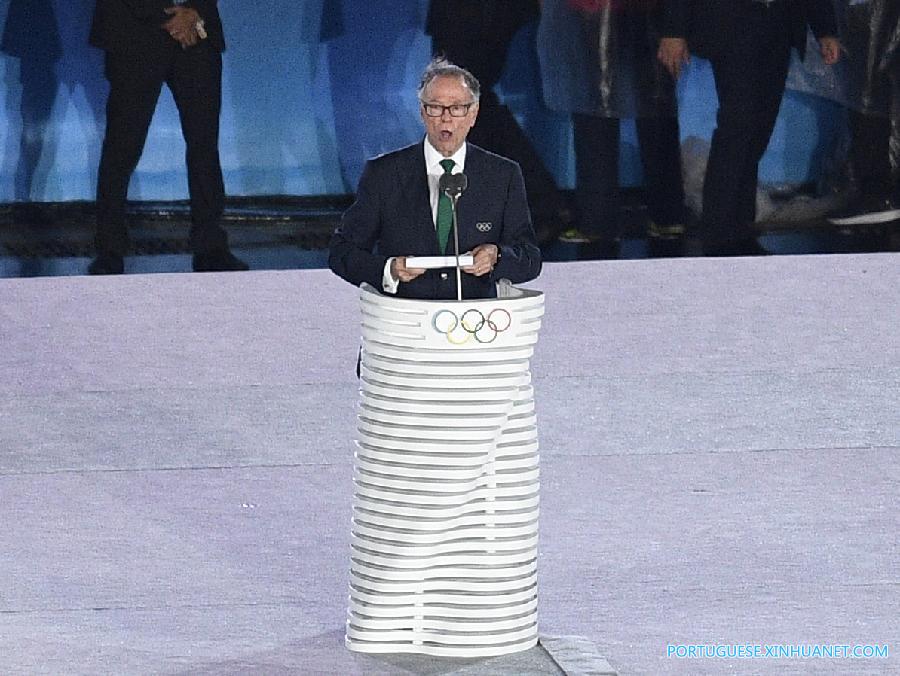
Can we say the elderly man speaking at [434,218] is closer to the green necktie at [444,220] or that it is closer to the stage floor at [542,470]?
the green necktie at [444,220]

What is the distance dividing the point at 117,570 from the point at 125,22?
6.14 meters

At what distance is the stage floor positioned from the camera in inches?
221

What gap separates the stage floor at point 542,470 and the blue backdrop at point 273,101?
698mm

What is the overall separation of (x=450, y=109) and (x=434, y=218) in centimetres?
36

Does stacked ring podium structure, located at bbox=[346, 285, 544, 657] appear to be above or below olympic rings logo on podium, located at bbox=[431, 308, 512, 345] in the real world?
below

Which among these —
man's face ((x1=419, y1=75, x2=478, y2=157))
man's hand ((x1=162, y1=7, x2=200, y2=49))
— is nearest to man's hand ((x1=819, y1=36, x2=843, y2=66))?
man's hand ((x1=162, y1=7, x2=200, y2=49))

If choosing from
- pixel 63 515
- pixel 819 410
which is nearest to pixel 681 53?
pixel 819 410

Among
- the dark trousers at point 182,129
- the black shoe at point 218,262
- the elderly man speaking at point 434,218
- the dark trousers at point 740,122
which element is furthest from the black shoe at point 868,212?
the elderly man speaking at point 434,218

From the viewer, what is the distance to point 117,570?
629 centimetres

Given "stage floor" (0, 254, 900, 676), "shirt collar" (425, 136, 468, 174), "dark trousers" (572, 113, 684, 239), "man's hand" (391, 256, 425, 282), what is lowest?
"stage floor" (0, 254, 900, 676)

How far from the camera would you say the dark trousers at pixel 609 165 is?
12.1 metres

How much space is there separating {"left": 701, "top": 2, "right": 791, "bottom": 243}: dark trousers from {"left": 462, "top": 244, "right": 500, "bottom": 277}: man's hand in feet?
24.1

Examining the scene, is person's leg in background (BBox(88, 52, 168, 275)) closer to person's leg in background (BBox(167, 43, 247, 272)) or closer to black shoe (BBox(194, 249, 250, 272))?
person's leg in background (BBox(167, 43, 247, 272))

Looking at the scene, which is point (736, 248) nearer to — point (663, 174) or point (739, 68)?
point (663, 174)
